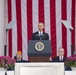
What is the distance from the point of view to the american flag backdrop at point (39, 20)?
35.4 feet

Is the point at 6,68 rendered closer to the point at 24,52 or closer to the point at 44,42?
the point at 44,42

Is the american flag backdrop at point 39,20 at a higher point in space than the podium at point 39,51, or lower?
higher

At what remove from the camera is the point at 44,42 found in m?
6.80

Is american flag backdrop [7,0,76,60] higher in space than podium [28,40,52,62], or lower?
higher

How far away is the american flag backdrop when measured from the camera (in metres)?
10.8

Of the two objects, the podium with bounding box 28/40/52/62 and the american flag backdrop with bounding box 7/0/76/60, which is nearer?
the podium with bounding box 28/40/52/62

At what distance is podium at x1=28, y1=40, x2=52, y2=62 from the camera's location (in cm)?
672

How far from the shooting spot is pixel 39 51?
22.1 ft

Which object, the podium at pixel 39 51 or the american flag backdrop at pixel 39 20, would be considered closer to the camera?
the podium at pixel 39 51

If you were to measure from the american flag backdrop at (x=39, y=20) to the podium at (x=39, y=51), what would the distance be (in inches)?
159

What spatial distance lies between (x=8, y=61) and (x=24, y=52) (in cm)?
421

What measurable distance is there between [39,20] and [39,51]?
420 cm

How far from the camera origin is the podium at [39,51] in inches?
265

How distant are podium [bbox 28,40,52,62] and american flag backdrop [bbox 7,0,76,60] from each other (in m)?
4.03
